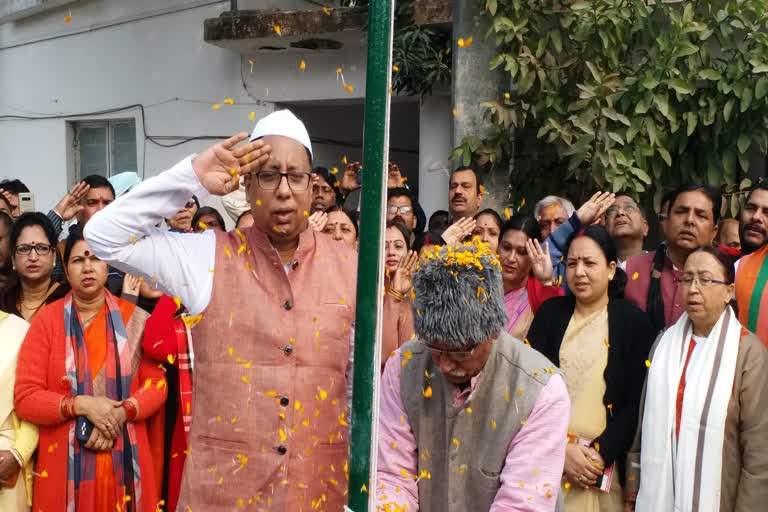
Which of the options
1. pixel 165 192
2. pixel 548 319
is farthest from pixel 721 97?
pixel 165 192

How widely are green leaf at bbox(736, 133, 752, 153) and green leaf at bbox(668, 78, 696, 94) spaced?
0.48 meters

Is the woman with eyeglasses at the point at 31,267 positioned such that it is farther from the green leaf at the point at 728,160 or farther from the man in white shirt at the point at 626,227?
the green leaf at the point at 728,160

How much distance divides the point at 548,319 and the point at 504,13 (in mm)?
3214

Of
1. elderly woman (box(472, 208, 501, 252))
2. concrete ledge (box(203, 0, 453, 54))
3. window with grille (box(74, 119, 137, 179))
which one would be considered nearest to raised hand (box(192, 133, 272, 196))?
elderly woman (box(472, 208, 501, 252))

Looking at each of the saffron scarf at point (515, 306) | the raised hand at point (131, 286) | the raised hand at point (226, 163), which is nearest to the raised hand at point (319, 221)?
the raised hand at point (131, 286)

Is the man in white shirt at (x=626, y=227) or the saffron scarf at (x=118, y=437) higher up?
the man in white shirt at (x=626, y=227)

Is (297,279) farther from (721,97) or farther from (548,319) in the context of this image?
(721,97)

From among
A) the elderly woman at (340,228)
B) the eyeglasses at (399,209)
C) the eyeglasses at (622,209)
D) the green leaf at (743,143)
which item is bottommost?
the elderly woman at (340,228)

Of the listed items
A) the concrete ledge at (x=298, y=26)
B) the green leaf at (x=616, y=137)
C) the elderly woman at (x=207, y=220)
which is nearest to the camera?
the elderly woman at (x=207, y=220)

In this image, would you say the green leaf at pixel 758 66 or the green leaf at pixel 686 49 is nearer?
the green leaf at pixel 758 66

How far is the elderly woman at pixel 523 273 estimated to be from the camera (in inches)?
182

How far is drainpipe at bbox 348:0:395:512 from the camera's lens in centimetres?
193

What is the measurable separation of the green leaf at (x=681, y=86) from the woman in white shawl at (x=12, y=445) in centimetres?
440

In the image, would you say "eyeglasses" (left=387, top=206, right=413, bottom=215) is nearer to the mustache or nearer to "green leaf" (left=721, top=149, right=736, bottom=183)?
the mustache
